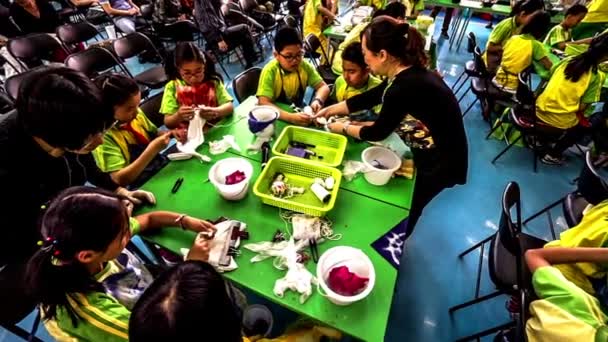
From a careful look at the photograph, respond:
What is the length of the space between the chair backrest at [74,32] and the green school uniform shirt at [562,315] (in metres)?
4.51

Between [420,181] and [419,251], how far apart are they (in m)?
0.75

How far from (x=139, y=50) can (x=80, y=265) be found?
303cm

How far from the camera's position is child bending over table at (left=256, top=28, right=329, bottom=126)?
6.46 ft

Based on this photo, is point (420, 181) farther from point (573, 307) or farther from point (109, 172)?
point (109, 172)

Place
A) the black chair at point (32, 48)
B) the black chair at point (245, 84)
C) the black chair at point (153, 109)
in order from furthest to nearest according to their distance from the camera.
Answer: the black chair at point (32, 48) < the black chair at point (245, 84) < the black chair at point (153, 109)

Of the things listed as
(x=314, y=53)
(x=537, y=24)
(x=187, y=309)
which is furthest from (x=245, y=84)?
(x=537, y=24)

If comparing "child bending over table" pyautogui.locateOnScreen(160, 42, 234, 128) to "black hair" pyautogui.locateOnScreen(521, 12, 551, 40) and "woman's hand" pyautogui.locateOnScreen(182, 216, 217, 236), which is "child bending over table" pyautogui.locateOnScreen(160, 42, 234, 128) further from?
"black hair" pyautogui.locateOnScreen(521, 12, 551, 40)

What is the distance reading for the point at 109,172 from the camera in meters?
1.51

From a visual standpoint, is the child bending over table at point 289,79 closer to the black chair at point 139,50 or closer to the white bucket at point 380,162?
the white bucket at point 380,162

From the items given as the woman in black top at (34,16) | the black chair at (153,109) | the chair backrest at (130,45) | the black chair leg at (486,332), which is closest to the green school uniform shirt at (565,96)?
the black chair leg at (486,332)


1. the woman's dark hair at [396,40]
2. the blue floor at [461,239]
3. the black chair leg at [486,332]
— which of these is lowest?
the blue floor at [461,239]

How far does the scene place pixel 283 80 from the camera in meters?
2.19

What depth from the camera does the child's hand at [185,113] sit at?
70.9 inches

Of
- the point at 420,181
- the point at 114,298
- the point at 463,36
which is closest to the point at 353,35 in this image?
the point at 420,181
